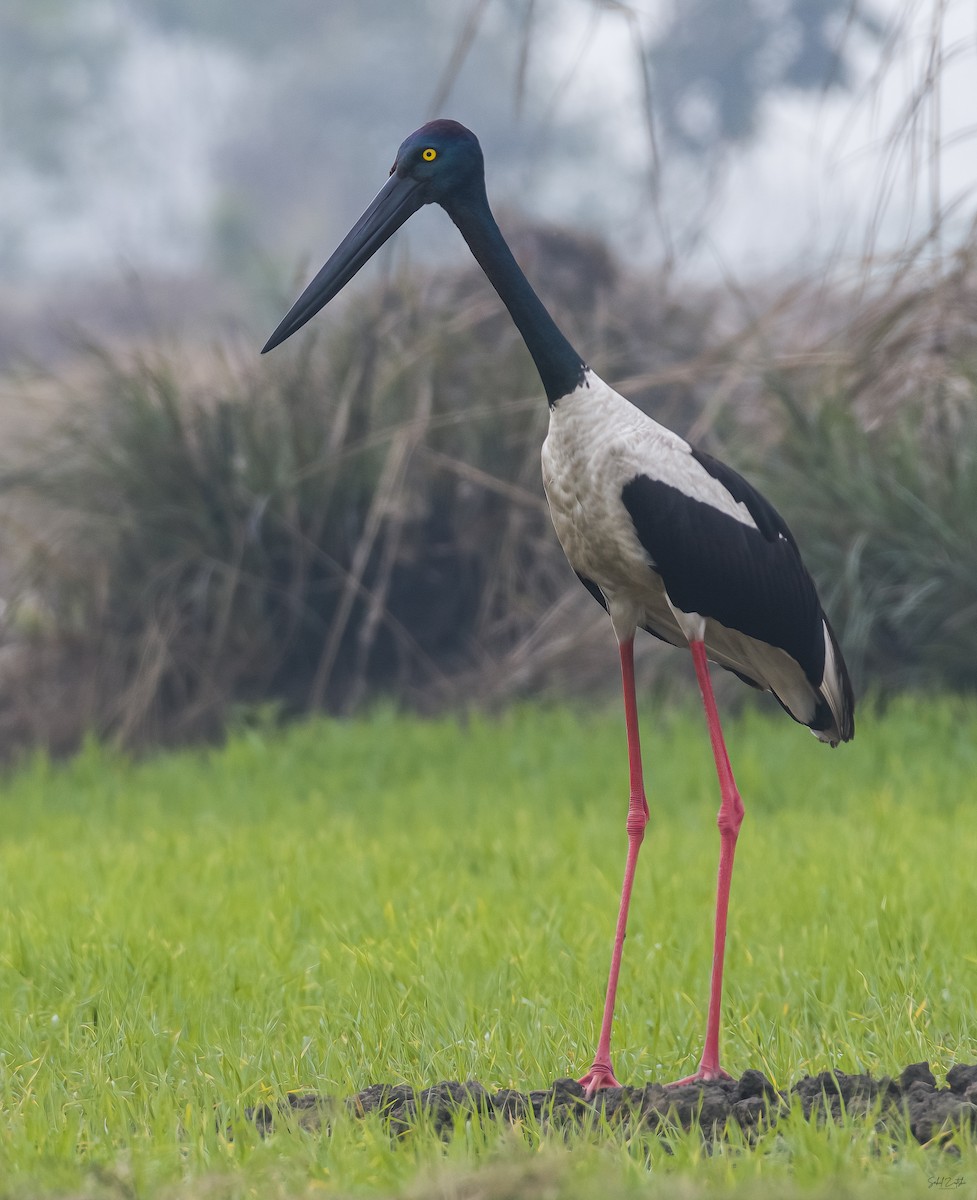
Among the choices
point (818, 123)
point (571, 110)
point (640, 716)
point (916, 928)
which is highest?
point (571, 110)

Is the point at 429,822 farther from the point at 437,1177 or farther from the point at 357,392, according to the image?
the point at 437,1177

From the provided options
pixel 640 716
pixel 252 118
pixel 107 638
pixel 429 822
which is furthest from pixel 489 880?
pixel 252 118

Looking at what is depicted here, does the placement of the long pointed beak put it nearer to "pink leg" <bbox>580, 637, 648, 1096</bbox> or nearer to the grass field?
"pink leg" <bbox>580, 637, 648, 1096</bbox>

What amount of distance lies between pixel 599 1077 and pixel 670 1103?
0.95 feet

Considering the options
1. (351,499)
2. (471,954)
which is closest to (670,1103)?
(471,954)

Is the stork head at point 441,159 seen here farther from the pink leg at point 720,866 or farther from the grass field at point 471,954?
the grass field at point 471,954

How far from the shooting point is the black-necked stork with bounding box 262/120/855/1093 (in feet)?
11.5

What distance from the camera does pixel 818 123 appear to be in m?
6.38

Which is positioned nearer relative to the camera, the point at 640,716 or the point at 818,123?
the point at 818,123

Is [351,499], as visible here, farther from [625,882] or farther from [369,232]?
[625,882]

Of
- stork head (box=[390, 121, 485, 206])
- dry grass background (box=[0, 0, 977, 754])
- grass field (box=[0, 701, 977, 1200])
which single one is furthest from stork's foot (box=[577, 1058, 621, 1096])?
dry grass background (box=[0, 0, 977, 754])

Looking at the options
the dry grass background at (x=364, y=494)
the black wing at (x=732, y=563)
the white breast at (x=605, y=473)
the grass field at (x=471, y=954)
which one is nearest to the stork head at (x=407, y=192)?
the white breast at (x=605, y=473)

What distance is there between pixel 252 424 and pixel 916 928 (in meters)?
5.63

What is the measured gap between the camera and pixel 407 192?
3.69 m
